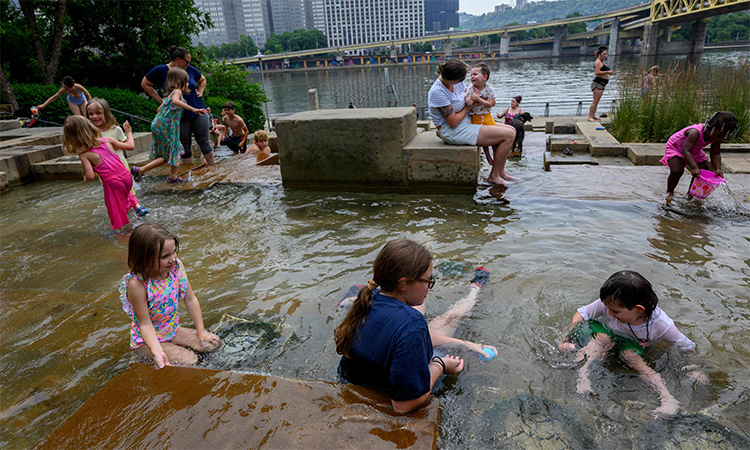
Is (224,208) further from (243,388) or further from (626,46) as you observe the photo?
(626,46)

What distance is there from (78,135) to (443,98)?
4.17 meters

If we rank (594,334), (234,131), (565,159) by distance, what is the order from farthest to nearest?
(234,131) < (565,159) < (594,334)

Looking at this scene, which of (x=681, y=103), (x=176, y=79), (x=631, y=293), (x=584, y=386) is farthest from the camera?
(x=681, y=103)

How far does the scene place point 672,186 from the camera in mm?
5688

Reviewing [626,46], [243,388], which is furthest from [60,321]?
[626,46]

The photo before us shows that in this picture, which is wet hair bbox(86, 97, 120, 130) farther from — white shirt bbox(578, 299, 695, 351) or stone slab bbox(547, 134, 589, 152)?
stone slab bbox(547, 134, 589, 152)

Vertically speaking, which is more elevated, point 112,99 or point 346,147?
point 112,99

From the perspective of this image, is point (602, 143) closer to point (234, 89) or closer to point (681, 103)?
point (681, 103)

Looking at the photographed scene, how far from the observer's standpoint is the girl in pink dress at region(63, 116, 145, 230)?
193 inches

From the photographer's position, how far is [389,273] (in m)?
2.28

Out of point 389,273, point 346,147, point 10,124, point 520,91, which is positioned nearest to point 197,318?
point 389,273

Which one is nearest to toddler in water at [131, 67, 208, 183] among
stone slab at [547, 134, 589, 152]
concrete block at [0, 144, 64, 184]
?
concrete block at [0, 144, 64, 184]

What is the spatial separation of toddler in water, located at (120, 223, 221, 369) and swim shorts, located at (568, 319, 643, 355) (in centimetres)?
242

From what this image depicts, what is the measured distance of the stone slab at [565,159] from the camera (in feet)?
24.7
